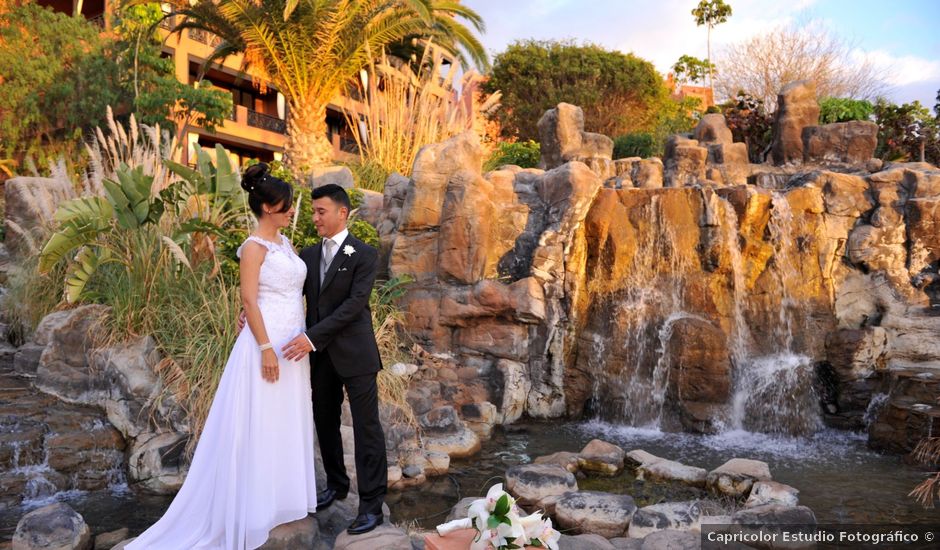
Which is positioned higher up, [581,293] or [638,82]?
[638,82]

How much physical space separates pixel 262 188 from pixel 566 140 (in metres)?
9.66

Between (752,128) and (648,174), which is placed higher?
(752,128)

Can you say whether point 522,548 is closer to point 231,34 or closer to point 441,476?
point 441,476

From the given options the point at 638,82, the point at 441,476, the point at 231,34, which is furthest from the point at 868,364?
the point at 638,82

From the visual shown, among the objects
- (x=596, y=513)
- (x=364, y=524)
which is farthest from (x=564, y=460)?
(x=364, y=524)

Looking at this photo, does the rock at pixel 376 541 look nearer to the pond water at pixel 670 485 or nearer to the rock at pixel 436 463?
the pond water at pixel 670 485

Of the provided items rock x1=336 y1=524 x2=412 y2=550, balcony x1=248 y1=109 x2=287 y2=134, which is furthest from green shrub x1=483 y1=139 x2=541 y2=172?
balcony x1=248 y1=109 x2=287 y2=134

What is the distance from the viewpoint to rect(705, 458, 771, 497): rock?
221 inches

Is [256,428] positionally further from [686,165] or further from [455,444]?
[686,165]

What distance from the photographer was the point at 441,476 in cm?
604

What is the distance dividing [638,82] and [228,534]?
21747 millimetres

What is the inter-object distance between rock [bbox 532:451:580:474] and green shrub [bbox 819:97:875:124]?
13.0 metres

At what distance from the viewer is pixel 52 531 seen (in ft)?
13.2

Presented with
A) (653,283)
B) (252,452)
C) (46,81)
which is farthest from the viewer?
(46,81)
